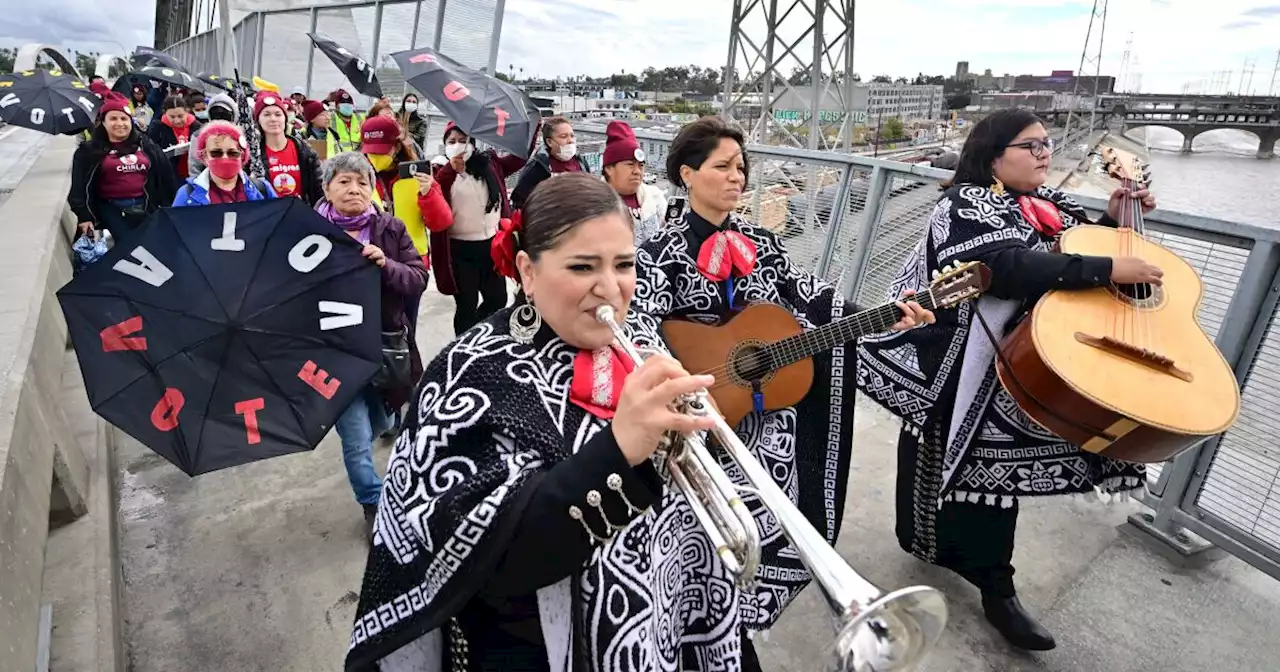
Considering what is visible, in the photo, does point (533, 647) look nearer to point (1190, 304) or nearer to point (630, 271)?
point (630, 271)

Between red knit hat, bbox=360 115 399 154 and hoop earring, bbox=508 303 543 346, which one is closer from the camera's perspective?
hoop earring, bbox=508 303 543 346

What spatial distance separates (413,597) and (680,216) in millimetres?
1740

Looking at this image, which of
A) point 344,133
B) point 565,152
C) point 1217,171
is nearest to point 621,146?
point 565,152

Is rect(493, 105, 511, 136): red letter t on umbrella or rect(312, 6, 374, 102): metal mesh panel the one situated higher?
rect(312, 6, 374, 102): metal mesh panel

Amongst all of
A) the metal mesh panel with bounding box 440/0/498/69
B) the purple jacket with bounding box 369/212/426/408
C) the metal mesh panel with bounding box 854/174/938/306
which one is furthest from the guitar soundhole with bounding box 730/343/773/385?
the metal mesh panel with bounding box 440/0/498/69

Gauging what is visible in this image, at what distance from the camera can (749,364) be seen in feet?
7.73

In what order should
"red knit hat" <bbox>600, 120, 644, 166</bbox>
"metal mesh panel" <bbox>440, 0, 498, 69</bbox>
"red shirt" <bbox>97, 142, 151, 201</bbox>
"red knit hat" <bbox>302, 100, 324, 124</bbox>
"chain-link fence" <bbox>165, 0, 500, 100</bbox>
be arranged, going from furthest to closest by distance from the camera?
"red knit hat" <bbox>302, 100, 324, 124</bbox>
"chain-link fence" <bbox>165, 0, 500, 100</bbox>
"metal mesh panel" <bbox>440, 0, 498, 69</bbox>
"red shirt" <bbox>97, 142, 151, 201</bbox>
"red knit hat" <bbox>600, 120, 644, 166</bbox>

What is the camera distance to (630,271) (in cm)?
138

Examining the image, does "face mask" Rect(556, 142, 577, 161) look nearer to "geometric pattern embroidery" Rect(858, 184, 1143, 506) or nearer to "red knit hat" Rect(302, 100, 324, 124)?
"geometric pattern embroidery" Rect(858, 184, 1143, 506)

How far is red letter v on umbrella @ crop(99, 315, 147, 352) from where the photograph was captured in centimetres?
211

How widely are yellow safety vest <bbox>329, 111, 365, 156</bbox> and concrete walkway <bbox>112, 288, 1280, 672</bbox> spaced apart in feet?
19.7

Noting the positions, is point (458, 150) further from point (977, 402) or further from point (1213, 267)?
point (1213, 267)

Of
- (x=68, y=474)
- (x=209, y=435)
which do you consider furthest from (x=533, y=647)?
(x=68, y=474)

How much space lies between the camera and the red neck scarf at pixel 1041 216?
8.16 feet
